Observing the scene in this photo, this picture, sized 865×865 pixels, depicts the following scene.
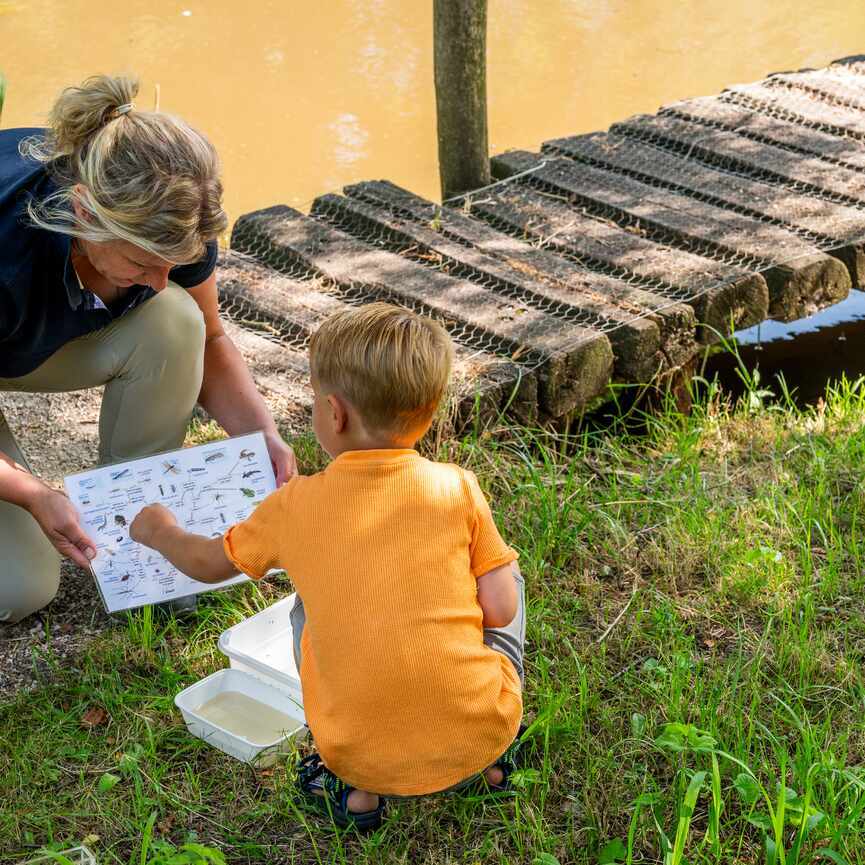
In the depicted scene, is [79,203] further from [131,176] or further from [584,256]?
[584,256]

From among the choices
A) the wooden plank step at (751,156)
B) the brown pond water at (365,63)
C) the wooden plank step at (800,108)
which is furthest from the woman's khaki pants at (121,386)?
the wooden plank step at (800,108)

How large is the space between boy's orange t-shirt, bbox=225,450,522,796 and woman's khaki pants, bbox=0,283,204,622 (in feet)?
3.05

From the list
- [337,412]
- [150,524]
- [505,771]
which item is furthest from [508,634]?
[150,524]

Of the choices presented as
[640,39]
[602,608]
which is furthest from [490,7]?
[602,608]

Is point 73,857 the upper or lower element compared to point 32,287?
lower

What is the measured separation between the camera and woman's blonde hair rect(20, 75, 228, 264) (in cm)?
229

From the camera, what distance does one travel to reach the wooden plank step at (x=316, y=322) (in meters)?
3.33

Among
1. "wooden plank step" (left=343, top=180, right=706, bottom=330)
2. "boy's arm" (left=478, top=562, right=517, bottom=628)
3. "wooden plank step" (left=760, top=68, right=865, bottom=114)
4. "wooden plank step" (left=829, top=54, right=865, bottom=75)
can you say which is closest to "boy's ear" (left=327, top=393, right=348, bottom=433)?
"boy's arm" (left=478, top=562, right=517, bottom=628)

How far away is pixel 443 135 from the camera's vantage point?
4.82 m

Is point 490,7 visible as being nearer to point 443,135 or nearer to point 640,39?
point 640,39

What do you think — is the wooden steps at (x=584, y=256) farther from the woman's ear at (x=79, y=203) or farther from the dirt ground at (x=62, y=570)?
the woman's ear at (x=79, y=203)

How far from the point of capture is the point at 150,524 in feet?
7.82

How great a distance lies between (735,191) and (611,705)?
8.28ft

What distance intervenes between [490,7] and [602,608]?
5934mm
